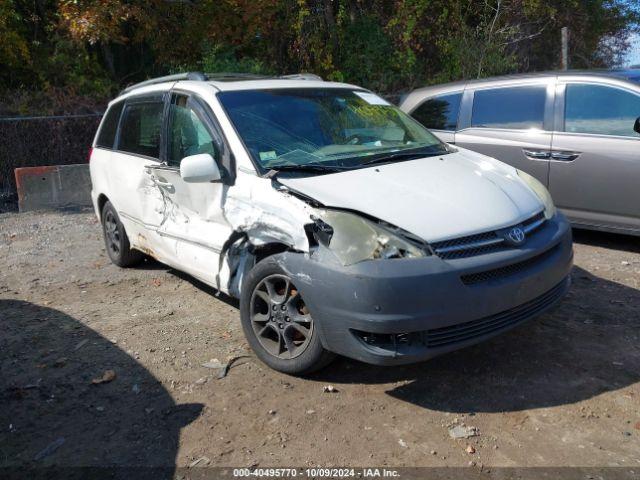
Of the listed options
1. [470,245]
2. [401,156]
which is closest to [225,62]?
[401,156]

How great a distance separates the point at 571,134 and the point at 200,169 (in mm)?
3783

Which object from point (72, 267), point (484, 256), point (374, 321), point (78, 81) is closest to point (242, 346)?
point (374, 321)

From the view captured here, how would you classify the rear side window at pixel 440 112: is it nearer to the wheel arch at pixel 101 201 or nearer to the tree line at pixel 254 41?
the wheel arch at pixel 101 201

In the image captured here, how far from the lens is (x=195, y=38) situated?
14.1 meters

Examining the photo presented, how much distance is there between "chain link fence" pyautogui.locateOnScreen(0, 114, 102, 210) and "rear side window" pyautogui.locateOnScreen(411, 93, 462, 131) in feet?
21.9

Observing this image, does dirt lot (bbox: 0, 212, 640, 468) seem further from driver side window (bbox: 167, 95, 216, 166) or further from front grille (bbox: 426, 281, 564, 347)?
driver side window (bbox: 167, 95, 216, 166)

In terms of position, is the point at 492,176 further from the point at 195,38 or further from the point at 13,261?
the point at 195,38

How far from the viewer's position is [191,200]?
4594 mm

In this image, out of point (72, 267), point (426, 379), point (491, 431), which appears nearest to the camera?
point (491, 431)

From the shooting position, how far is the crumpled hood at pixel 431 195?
3.45m

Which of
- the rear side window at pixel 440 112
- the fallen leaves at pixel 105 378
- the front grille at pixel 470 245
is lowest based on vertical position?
the fallen leaves at pixel 105 378

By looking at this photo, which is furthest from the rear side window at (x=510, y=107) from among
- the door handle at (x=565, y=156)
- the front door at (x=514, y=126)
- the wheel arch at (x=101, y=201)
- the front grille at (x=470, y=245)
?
the wheel arch at (x=101, y=201)

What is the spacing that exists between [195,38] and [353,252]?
39.5 feet

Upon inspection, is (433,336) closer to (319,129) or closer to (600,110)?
(319,129)
